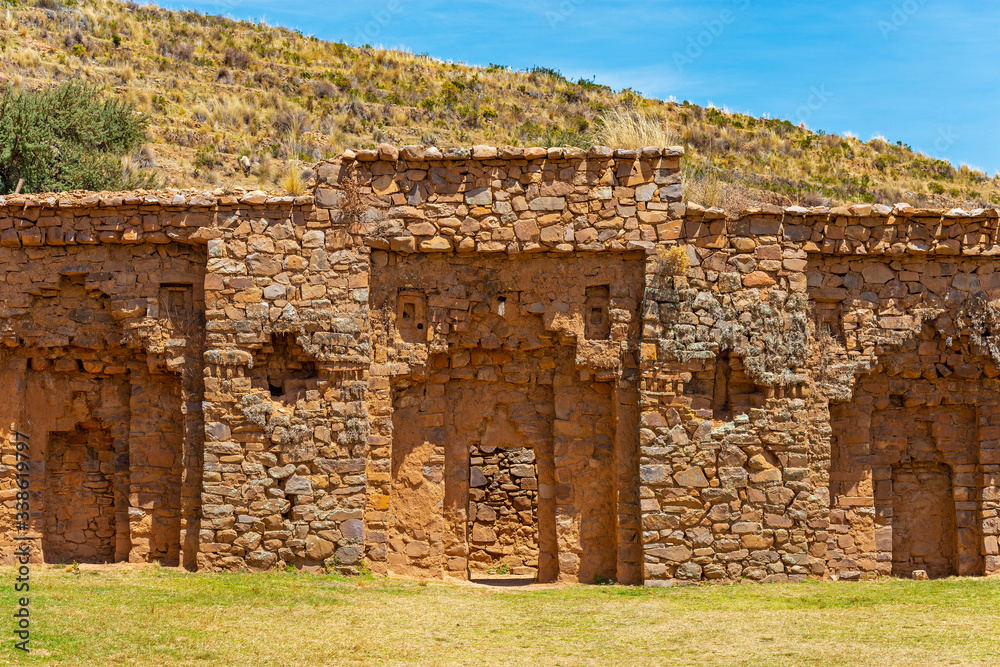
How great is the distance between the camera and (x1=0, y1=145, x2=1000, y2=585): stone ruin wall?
11.3 metres

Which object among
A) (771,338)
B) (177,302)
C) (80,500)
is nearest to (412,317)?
(177,302)

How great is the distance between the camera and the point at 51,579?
10.5 metres

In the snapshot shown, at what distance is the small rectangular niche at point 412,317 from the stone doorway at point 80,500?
13.2 feet

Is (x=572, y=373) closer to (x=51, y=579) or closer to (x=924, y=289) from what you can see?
Result: (x=924, y=289)

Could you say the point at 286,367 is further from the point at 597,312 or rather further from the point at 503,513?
the point at 503,513

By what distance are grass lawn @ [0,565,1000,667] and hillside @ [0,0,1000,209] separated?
12.6 m

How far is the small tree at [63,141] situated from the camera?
17.4 metres

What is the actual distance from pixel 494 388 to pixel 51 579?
17.9ft

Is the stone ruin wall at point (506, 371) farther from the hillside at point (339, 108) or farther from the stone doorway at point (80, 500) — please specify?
the hillside at point (339, 108)

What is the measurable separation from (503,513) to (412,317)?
434cm

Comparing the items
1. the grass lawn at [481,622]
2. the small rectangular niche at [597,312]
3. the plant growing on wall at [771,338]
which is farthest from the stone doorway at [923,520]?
the small rectangular niche at [597,312]

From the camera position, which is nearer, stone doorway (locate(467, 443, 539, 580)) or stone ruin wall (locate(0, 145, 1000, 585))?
stone ruin wall (locate(0, 145, 1000, 585))

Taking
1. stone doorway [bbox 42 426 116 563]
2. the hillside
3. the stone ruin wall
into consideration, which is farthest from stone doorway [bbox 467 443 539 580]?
the hillside

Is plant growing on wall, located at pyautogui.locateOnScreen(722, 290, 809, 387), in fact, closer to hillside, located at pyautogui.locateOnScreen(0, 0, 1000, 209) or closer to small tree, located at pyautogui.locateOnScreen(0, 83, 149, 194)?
hillside, located at pyautogui.locateOnScreen(0, 0, 1000, 209)
